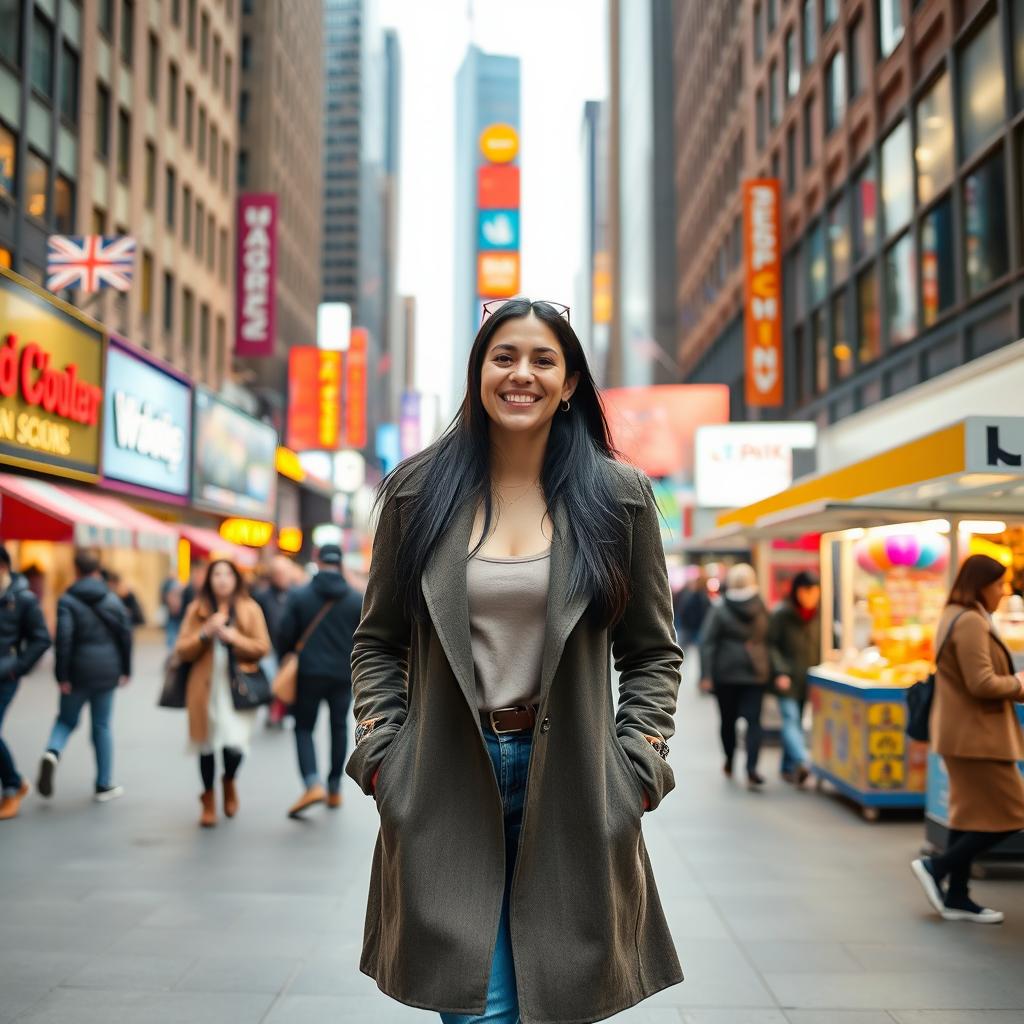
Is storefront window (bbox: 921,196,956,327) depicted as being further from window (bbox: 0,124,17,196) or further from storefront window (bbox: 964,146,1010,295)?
window (bbox: 0,124,17,196)

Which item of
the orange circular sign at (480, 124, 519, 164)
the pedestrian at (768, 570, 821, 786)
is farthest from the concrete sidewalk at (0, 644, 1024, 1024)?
the orange circular sign at (480, 124, 519, 164)

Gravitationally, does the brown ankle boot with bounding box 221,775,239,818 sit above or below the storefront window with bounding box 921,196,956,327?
below

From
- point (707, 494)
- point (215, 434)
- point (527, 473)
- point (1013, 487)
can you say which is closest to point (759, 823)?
point (1013, 487)

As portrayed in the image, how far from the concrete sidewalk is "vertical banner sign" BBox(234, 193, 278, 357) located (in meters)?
27.5

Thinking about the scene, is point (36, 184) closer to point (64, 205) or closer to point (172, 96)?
point (64, 205)

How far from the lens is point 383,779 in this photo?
8.25ft

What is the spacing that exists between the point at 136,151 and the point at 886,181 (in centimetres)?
1845

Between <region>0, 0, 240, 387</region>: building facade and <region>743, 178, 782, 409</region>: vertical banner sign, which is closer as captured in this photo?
<region>0, 0, 240, 387</region>: building facade

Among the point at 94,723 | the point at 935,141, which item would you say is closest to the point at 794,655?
the point at 94,723

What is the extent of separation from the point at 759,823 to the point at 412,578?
275 inches

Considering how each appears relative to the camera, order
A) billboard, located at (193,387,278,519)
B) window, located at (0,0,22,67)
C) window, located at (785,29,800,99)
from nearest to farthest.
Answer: window, located at (0,0,22,67)
billboard, located at (193,387,278,519)
window, located at (785,29,800,99)

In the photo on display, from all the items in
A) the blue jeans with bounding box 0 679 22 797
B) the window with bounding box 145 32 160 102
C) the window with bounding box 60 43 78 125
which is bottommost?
the blue jeans with bounding box 0 679 22 797

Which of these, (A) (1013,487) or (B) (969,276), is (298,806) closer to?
(A) (1013,487)

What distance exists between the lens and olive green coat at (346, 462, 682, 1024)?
2.38 m
